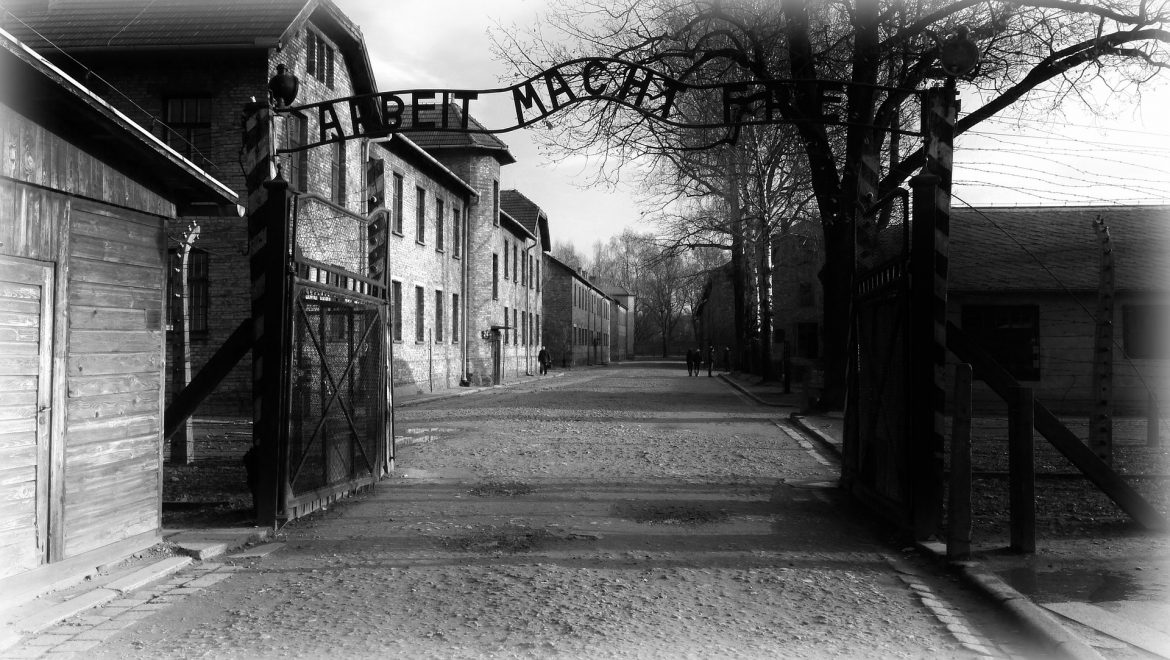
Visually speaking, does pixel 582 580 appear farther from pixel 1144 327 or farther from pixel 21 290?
pixel 1144 327

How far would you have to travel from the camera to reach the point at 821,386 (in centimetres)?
1989

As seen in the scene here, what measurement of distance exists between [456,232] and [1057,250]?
20.2m

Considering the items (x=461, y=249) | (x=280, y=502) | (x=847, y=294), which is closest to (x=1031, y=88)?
(x=847, y=294)

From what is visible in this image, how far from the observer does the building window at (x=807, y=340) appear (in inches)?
1853

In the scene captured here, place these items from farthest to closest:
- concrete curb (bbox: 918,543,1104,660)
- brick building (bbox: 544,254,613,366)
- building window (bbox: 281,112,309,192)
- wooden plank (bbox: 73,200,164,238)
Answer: brick building (bbox: 544,254,613,366) < building window (bbox: 281,112,309,192) < wooden plank (bbox: 73,200,164,238) < concrete curb (bbox: 918,543,1104,660)

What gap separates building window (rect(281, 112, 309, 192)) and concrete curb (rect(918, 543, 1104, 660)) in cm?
1740

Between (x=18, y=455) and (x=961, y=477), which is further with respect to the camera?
(x=961, y=477)

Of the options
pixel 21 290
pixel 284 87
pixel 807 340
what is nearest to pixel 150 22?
pixel 284 87

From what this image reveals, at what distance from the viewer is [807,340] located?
4753 cm

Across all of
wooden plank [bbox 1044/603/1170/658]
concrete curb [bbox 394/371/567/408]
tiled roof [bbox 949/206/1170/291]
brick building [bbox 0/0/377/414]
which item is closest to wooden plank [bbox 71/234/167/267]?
wooden plank [bbox 1044/603/1170/658]

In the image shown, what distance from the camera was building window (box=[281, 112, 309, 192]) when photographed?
2019 cm

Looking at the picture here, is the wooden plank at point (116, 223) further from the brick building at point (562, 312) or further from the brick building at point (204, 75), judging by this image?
the brick building at point (562, 312)

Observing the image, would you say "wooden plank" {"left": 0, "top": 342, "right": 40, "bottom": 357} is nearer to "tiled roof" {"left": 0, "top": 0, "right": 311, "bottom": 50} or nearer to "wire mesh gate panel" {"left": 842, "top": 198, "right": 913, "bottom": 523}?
"wire mesh gate panel" {"left": 842, "top": 198, "right": 913, "bottom": 523}

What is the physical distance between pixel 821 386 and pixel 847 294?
2.32 m
